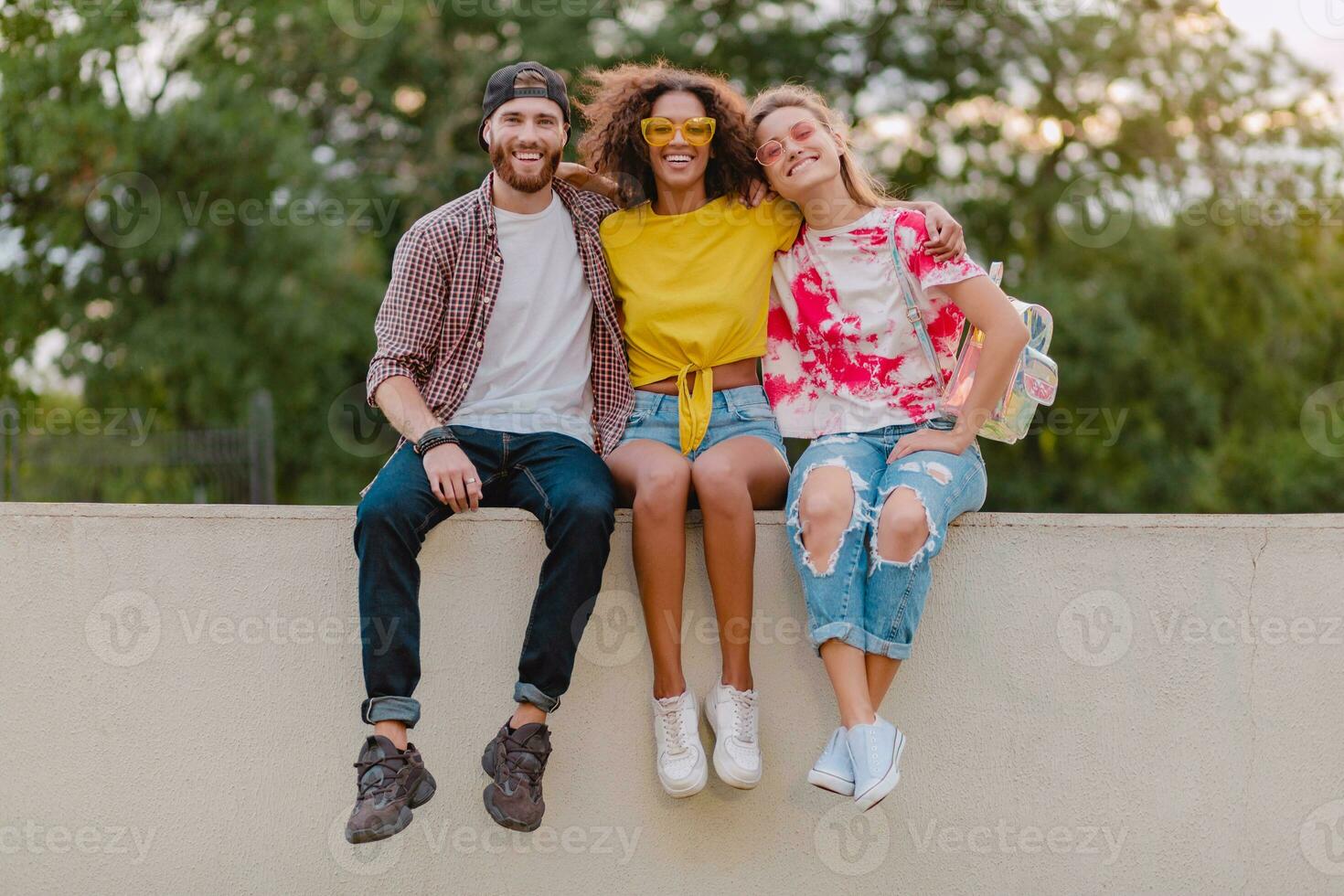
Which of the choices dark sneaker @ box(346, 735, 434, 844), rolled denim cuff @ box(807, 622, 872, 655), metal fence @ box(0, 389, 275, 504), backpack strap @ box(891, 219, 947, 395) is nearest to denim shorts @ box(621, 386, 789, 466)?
backpack strap @ box(891, 219, 947, 395)

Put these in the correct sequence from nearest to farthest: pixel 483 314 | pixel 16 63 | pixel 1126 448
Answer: pixel 483 314
pixel 16 63
pixel 1126 448

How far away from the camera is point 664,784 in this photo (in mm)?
2877

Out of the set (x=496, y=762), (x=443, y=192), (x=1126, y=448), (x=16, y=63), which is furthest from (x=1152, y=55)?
(x=496, y=762)

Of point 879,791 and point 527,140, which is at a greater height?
point 527,140

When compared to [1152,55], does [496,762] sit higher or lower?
lower

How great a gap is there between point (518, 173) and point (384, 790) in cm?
160

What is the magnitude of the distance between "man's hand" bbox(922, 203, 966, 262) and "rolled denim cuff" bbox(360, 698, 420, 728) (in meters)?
1.65

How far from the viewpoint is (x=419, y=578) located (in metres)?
2.88

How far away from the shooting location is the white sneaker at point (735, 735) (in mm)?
2830

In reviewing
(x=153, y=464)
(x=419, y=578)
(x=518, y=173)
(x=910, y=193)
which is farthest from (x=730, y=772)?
(x=910, y=193)

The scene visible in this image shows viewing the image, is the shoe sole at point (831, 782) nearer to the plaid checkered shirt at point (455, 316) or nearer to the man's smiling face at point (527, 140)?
the plaid checkered shirt at point (455, 316)

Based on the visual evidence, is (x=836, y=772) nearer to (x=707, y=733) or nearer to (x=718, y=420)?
(x=707, y=733)

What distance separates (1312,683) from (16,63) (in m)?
8.76

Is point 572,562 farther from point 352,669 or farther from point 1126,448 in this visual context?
point 1126,448
